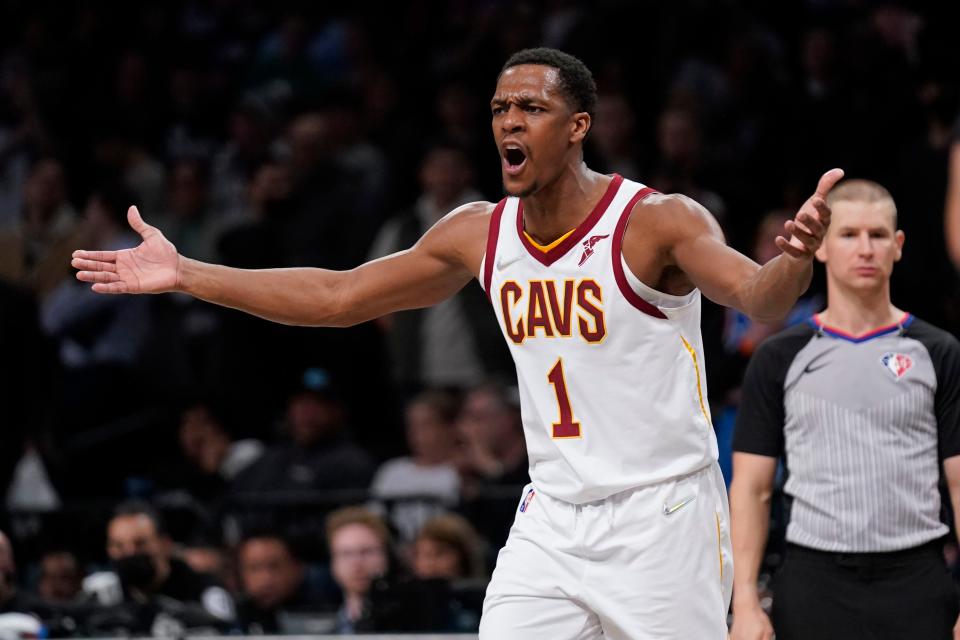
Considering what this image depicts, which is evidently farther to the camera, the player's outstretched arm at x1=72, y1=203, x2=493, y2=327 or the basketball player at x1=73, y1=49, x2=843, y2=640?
the player's outstretched arm at x1=72, y1=203, x2=493, y2=327

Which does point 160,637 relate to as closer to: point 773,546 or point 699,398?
point 773,546

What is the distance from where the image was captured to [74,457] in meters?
9.77

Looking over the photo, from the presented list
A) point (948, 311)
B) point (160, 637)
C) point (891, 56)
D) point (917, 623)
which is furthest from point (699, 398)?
point (891, 56)

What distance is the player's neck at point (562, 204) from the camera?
4.25 meters

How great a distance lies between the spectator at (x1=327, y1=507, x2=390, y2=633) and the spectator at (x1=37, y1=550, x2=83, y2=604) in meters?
1.47

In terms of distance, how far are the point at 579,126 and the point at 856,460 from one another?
55.2 inches

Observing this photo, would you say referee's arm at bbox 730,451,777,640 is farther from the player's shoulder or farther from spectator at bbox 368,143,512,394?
spectator at bbox 368,143,512,394

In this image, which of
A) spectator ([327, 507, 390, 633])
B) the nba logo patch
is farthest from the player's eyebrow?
spectator ([327, 507, 390, 633])

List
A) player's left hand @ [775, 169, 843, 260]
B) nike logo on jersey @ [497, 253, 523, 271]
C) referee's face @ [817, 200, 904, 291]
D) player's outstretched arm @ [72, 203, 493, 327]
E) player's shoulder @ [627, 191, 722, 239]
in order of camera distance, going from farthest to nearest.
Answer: referee's face @ [817, 200, 904, 291] → player's outstretched arm @ [72, 203, 493, 327] → nike logo on jersey @ [497, 253, 523, 271] → player's shoulder @ [627, 191, 722, 239] → player's left hand @ [775, 169, 843, 260]

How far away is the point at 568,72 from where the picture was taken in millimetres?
4266

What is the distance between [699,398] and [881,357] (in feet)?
3.17

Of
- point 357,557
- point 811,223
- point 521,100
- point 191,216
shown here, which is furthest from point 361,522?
point 191,216

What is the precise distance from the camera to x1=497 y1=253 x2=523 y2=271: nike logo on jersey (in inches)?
169

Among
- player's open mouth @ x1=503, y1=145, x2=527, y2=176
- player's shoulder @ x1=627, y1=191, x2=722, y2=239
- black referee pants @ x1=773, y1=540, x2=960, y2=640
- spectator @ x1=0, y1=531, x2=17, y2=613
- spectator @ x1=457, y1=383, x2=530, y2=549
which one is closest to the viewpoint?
player's shoulder @ x1=627, y1=191, x2=722, y2=239
